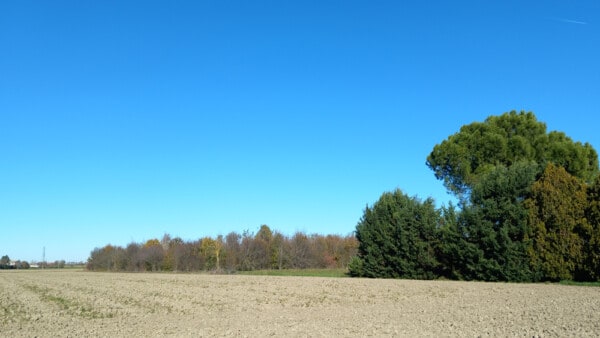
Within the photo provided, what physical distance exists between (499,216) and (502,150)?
7.00m

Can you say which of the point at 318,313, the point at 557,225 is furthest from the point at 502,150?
the point at 318,313

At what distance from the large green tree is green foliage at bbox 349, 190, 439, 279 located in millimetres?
3641

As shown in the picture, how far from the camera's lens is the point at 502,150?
32781mm

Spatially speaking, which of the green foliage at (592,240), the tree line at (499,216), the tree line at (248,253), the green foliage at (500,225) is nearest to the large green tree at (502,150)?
the tree line at (499,216)

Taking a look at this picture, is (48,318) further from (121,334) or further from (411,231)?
(411,231)

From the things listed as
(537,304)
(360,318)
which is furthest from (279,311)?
(537,304)

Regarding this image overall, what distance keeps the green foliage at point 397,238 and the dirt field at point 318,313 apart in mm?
8810

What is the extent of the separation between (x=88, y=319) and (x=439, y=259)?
76.2 feet

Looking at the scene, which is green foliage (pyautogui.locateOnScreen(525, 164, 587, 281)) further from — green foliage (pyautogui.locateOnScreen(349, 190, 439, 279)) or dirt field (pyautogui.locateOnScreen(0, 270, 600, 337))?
green foliage (pyautogui.locateOnScreen(349, 190, 439, 279))

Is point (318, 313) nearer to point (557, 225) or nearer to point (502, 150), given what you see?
point (557, 225)

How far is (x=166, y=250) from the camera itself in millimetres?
73875

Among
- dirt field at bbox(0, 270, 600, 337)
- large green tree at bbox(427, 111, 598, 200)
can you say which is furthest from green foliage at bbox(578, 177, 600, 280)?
large green tree at bbox(427, 111, 598, 200)

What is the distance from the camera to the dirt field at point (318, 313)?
1134 cm

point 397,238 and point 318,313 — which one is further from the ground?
point 397,238
